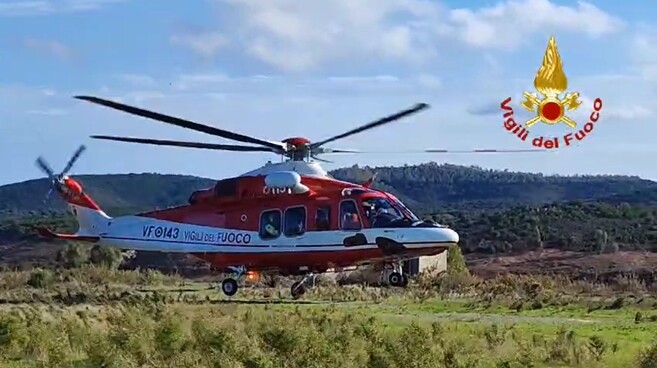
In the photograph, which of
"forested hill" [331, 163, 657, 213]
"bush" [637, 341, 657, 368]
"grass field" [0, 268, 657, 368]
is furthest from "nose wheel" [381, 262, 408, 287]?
"forested hill" [331, 163, 657, 213]

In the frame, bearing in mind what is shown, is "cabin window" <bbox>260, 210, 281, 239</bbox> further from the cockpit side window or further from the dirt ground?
the dirt ground

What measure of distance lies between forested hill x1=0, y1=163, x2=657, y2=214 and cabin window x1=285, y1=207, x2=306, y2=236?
8608cm

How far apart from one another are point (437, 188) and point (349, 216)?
12142 cm

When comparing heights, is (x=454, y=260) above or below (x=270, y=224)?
below

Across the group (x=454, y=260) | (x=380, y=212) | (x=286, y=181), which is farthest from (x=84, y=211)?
(x=454, y=260)

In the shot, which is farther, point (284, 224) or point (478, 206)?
point (478, 206)

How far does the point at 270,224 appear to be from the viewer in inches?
1275

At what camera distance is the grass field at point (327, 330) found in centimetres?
1831

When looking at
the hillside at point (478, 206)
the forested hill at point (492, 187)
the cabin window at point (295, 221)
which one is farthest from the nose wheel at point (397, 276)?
the forested hill at point (492, 187)

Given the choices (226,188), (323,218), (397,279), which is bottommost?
(397,279)

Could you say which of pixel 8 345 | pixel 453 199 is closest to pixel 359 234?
pixel 8 345

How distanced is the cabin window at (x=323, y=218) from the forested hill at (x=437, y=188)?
284 feet

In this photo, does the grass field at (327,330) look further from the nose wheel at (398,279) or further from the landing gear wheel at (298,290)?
the nose wheel at (398,279)

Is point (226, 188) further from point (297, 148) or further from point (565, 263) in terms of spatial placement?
point (565, 263)
